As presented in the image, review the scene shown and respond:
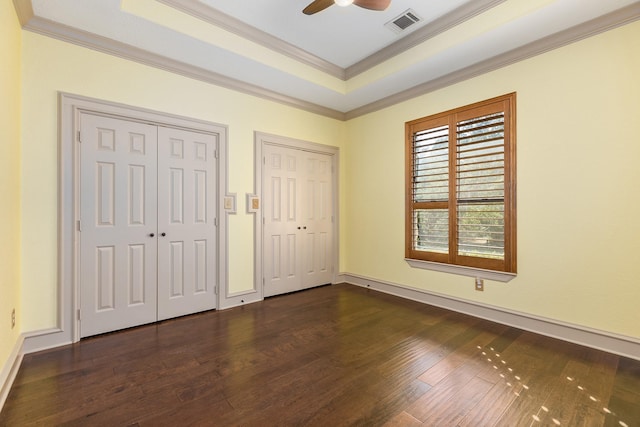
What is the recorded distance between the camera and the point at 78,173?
273 cm

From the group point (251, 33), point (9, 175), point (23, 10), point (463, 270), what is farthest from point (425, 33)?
point (9, 175)

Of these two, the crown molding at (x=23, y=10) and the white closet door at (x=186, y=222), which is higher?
the crown molding at (x=23, y=10)

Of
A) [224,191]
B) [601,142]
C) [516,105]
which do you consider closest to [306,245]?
[224,191]

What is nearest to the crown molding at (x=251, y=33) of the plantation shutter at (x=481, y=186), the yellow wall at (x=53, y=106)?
the yellow wall at (x=53, y=106)

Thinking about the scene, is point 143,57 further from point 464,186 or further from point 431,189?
point 464,186

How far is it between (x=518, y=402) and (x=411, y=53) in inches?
132

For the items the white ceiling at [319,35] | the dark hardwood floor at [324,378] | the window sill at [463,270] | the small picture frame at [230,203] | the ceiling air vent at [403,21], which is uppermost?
the ceiling air vent at [403,21]

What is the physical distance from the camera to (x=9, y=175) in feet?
7.02

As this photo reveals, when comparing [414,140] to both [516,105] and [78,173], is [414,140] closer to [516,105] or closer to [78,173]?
[516,105]

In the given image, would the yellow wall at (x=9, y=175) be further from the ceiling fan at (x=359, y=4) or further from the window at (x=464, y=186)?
the window at (x=464, y=186)

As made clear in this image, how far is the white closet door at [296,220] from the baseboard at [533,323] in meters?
1.18

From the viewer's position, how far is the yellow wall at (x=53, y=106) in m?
2.52

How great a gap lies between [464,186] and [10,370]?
4.35 meters

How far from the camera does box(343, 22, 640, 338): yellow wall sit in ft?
8.04
